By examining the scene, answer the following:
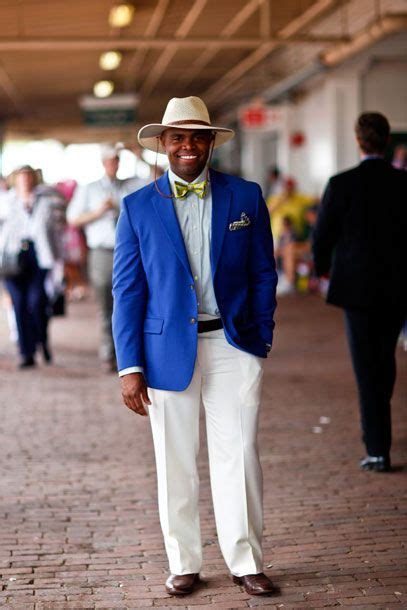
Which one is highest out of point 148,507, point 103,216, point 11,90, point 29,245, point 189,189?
point 11,90

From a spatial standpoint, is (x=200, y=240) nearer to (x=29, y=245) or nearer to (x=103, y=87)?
(x=29, y=245)

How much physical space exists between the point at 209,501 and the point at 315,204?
13.1 meters

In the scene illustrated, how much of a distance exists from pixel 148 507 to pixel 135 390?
1701 millimetres

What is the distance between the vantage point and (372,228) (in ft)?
19.8

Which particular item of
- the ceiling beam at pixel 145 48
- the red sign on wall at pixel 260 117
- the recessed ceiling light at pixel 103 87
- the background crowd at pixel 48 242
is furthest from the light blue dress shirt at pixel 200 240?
the recessed ceiling light at pixel 103 87

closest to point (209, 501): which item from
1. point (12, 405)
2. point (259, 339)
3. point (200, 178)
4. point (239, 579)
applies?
point (239, 579)

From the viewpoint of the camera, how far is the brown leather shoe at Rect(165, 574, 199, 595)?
14.0 ft

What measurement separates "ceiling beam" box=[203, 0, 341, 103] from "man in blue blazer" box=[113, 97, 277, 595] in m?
11.5

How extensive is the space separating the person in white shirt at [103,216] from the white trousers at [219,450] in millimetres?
5749

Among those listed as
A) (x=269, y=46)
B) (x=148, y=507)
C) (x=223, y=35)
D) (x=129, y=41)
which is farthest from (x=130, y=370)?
(x=269, y=46)

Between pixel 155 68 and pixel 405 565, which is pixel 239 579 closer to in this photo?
pixel 405 565

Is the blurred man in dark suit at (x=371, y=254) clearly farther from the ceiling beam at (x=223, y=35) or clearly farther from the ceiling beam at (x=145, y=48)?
the ceiling beam at (x=145, y=48)

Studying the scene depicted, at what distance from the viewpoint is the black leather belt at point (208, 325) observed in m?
4.17

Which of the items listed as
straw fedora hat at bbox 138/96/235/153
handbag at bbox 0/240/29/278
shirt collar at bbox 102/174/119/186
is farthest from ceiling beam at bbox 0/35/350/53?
straw fedora hat at bbox 138/96/235/153
